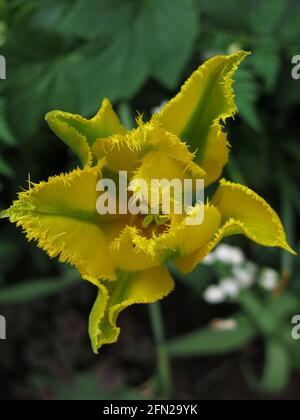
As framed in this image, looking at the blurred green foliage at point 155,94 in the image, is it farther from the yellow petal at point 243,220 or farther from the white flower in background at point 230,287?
the yellow petal at point 243,220

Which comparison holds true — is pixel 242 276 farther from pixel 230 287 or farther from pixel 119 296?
pixel 119 296

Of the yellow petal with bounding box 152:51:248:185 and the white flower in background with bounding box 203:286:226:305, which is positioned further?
the white flower in background with bounding box 203:286:226:305

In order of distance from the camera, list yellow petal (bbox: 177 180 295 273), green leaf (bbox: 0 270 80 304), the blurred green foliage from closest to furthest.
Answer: yellow petal (bbox: 177 180 295 273), the blurred green foliage, green leaf (bbox: 0 270 80 304)

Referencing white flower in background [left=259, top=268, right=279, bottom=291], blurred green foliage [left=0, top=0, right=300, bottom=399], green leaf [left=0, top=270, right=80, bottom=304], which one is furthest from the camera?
white flower in background [left=259, top=268, right=279, bottom=291]

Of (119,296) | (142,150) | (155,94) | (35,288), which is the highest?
(155,94)

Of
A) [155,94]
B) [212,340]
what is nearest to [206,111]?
[155,94]

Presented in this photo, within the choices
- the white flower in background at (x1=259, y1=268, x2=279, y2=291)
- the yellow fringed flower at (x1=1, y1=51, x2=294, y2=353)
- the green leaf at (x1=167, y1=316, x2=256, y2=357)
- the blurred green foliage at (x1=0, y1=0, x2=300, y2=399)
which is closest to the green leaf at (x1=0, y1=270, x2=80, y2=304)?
the blurred green foliage at (x1=0, y1=0, x2=300, y2=399)

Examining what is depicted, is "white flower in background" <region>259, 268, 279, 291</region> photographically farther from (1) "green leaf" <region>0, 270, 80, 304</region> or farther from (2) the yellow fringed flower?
(2) the yellow fringed flower
